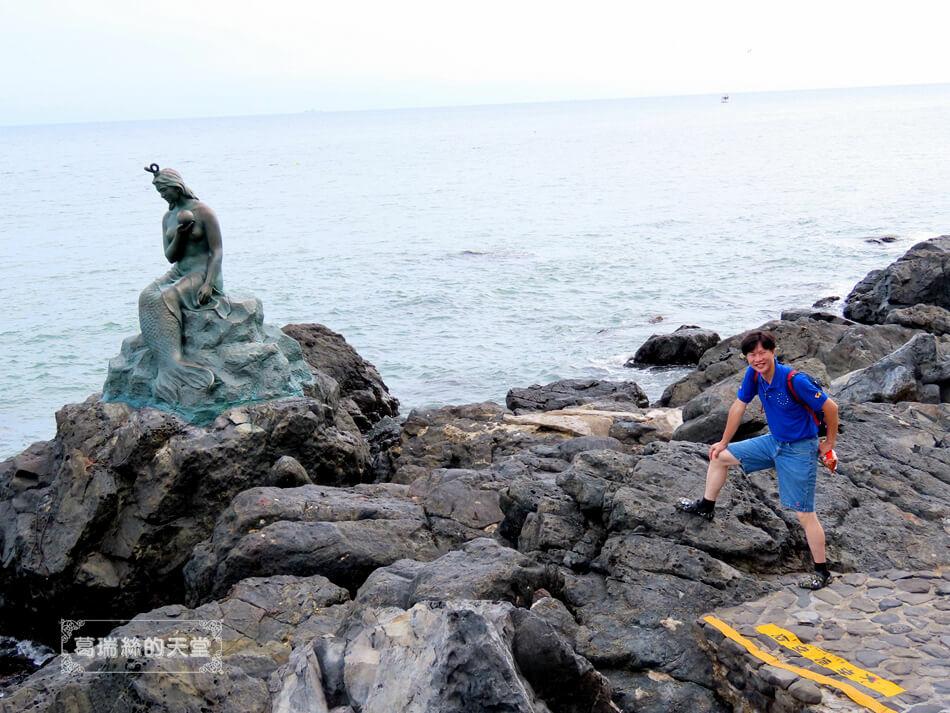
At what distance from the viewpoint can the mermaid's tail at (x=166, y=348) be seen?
10.8 meters

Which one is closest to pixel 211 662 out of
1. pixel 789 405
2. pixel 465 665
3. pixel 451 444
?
pixel 465 665

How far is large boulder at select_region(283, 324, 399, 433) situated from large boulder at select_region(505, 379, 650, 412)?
2.39m

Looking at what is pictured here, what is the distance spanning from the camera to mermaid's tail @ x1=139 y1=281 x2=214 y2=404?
10.8m

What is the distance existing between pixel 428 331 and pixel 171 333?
13.8m

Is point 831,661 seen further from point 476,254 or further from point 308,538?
point 476,254

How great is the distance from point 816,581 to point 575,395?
32.3ft

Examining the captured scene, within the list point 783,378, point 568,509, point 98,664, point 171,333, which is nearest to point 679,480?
point 568,509

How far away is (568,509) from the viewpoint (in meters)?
7.52

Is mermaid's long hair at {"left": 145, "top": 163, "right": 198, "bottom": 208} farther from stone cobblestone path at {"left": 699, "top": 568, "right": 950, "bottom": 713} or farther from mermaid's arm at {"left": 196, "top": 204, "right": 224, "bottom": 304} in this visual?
stone cobblestone path at {"left": 699, "top": 568, "right": 950, "bottom": 713}

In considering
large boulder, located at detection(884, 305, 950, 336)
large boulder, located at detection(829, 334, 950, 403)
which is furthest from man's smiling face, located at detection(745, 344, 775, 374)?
large boulder, located at detection(884, 305, 950, 336)

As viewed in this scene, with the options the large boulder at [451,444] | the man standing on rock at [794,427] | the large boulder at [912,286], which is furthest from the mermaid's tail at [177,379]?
the large boulder at [912,286]

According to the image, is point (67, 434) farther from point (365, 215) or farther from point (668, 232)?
point (365, 215)

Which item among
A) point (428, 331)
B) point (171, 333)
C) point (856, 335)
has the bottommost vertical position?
point (428, 331)

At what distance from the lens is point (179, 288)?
11.1 metres
